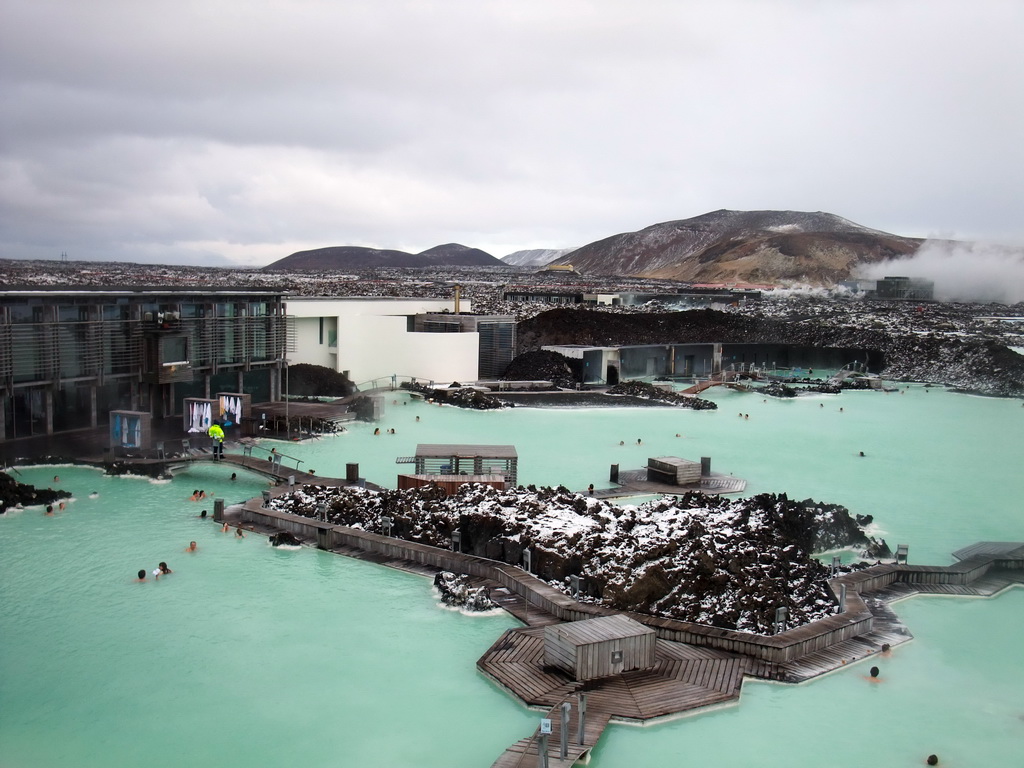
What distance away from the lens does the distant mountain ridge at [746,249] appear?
4481 inches

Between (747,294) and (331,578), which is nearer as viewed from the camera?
(331,578)

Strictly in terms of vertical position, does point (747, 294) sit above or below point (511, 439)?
above

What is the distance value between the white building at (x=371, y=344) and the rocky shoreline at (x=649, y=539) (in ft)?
53.0

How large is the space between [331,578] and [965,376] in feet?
129

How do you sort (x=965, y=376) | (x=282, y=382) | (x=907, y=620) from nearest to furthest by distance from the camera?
→ (x=907, y=620) → (x=282, y=382) → (x=965, y=376)

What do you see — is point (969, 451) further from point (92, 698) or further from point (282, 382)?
point (92, 698)

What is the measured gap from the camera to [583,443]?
81.4 ft

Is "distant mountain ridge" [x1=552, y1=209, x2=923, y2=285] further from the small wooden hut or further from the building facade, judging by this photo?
the small wooden hut

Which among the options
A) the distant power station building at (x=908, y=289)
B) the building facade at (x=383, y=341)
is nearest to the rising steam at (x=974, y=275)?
the distant power station building at (x=908, y=289)

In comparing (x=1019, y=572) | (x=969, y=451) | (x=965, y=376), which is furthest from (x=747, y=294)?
(x=1019, y=572)

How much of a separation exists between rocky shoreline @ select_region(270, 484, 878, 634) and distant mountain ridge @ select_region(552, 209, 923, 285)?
10096 cm

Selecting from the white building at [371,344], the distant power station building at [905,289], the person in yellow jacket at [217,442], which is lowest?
the person in yellow jacket at [217,442]

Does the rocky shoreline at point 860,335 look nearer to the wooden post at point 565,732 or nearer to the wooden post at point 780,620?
the wooden post at point 780,620

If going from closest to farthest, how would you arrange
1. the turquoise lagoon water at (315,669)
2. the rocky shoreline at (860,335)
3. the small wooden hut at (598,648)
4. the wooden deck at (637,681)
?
the turquoise lagoon water at (315,669)
the wooden deck at (637,681)
the small wooden hut at (598,648)
the rocky shoreline at (860,335)
